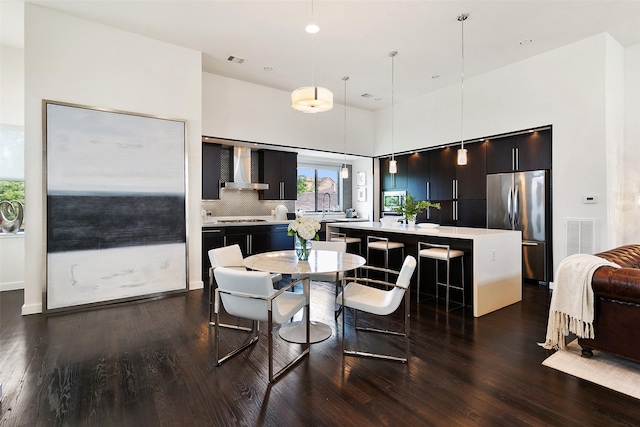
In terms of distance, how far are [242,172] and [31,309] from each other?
372cm

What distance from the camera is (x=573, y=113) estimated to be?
447cm

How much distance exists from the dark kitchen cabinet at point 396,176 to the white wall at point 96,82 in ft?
14.4

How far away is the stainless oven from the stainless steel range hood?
2.91 m

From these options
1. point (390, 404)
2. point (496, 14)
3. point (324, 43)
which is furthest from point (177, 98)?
point (390, 404)

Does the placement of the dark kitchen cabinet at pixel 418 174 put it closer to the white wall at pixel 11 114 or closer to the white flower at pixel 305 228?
the white flower at pixel 305 228

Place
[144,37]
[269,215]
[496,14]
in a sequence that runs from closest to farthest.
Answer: [496,14] < [144,37] < [269,215]

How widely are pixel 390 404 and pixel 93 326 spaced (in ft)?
10.1

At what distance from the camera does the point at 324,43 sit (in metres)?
4.39

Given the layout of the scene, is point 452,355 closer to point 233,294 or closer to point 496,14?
point 233,294

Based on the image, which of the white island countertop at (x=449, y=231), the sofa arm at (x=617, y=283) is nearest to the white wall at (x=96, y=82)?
the white island countertop at (x=449, y=231)

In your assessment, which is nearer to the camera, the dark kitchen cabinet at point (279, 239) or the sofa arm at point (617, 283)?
the sofa arm at point (617, 283)

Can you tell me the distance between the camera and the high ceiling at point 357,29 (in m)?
3.59

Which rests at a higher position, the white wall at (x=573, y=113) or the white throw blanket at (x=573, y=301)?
the white wall at (x=573, y=113)

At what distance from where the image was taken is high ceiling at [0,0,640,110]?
359cm
